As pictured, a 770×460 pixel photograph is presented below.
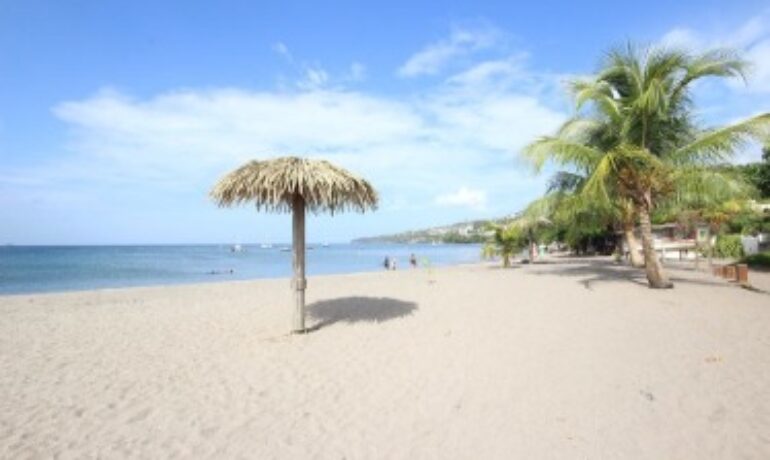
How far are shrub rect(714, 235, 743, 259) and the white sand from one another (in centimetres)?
2197

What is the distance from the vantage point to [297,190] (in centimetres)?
779

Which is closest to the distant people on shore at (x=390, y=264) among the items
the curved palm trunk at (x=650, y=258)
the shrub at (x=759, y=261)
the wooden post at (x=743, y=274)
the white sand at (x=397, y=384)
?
the shrub at (x=759, y=261)

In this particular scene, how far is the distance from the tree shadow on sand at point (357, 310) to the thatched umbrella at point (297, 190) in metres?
1.57

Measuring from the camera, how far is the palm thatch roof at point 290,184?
7.34 metres

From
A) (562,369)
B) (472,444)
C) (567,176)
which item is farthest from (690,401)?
(567,176)

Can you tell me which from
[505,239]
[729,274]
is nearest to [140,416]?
[729,274]

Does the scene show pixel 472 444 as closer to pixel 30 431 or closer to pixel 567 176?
pixel 30 431

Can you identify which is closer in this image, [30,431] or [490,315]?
[30,431]

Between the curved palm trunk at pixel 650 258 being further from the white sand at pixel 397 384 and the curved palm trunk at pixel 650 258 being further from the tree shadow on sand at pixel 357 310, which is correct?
the tree shadow on sand at pixel 357 310

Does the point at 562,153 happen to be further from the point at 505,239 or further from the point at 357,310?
the point at 505,239

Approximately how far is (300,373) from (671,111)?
40.4ft

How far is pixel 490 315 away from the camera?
10211 mm

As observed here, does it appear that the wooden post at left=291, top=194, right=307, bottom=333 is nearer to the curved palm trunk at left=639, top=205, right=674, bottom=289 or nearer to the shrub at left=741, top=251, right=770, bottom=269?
the curved palm trunk at left=639, top=205, right=674, bottom=289

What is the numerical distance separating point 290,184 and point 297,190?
0.30 m
